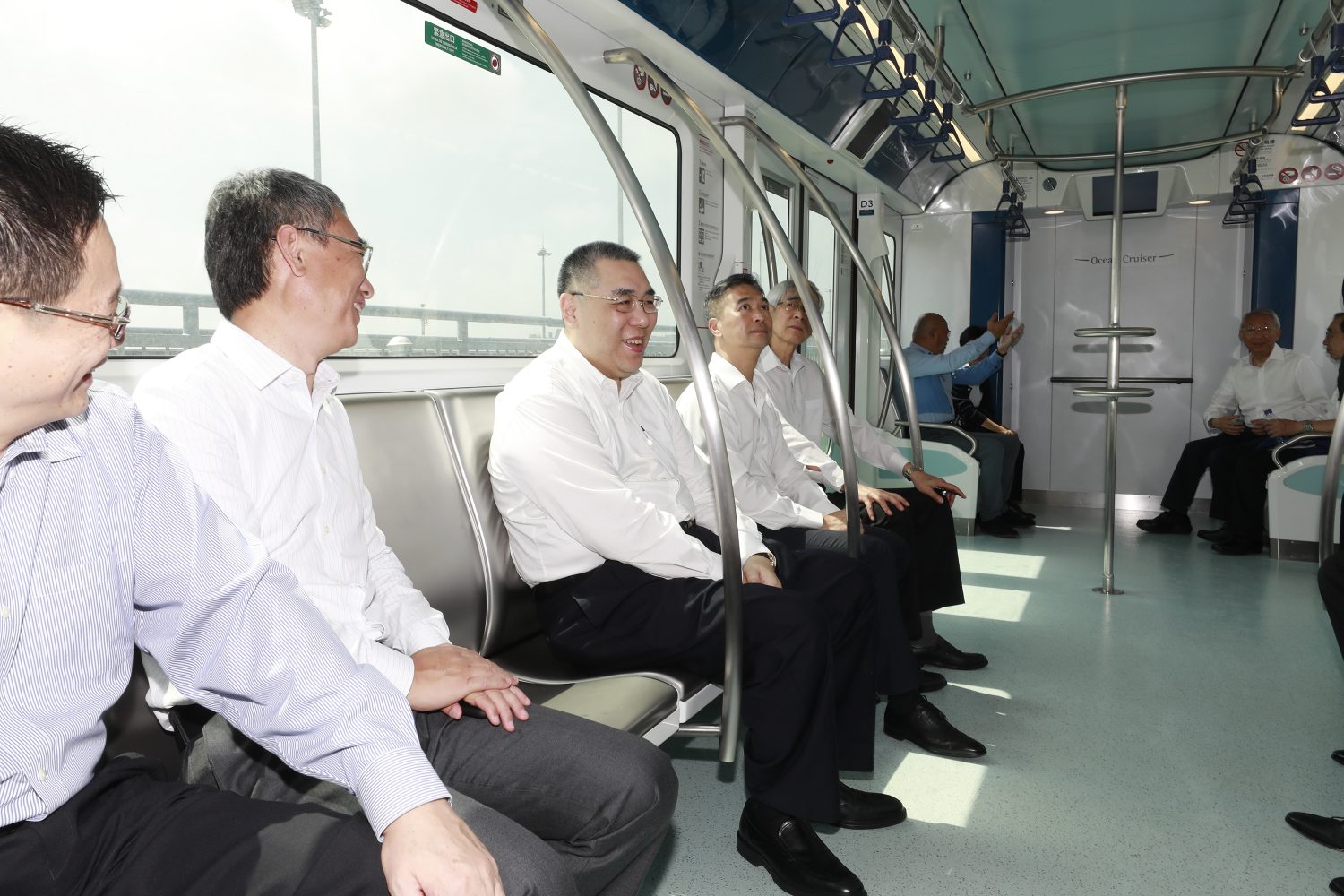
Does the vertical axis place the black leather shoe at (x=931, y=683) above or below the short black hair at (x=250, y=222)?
below

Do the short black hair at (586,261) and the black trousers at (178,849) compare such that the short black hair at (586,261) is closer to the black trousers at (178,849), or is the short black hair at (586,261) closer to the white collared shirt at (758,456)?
the white collared shirt at (758,456)

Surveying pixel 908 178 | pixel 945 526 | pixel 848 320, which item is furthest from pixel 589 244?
pixel 908 178

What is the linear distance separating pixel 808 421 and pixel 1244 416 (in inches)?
174

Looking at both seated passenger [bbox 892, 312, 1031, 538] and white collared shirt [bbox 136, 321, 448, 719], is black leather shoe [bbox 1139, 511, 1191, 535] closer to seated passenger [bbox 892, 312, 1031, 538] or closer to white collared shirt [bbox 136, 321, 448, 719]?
seated passenger [bbox 892, 312, 1031, 538]

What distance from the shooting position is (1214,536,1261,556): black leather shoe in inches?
247

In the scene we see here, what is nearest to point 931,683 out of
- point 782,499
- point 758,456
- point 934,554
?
point 934,554

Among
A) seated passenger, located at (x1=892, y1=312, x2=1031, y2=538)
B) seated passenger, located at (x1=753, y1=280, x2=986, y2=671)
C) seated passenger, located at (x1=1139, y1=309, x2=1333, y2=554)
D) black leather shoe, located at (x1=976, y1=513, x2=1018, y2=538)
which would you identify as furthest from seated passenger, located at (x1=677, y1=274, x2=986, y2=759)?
seated passenger, located at (x1=1139, y1=309, x2=1333, y2=554)

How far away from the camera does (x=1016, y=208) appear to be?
7.65 meters

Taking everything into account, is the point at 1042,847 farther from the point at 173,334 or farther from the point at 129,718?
the point at 173,334

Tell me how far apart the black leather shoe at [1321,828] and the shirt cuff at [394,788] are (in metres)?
2.47

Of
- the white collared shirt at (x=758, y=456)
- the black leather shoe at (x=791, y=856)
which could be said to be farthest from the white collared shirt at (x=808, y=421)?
the black leather shoe at (x=791, y=856)

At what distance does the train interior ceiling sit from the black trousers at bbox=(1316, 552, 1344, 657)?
0.52m

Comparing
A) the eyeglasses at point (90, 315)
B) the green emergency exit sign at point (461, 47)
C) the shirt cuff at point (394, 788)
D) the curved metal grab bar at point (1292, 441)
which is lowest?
the shirt cuff at point (394, 788)

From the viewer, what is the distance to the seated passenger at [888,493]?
3.87 meters
